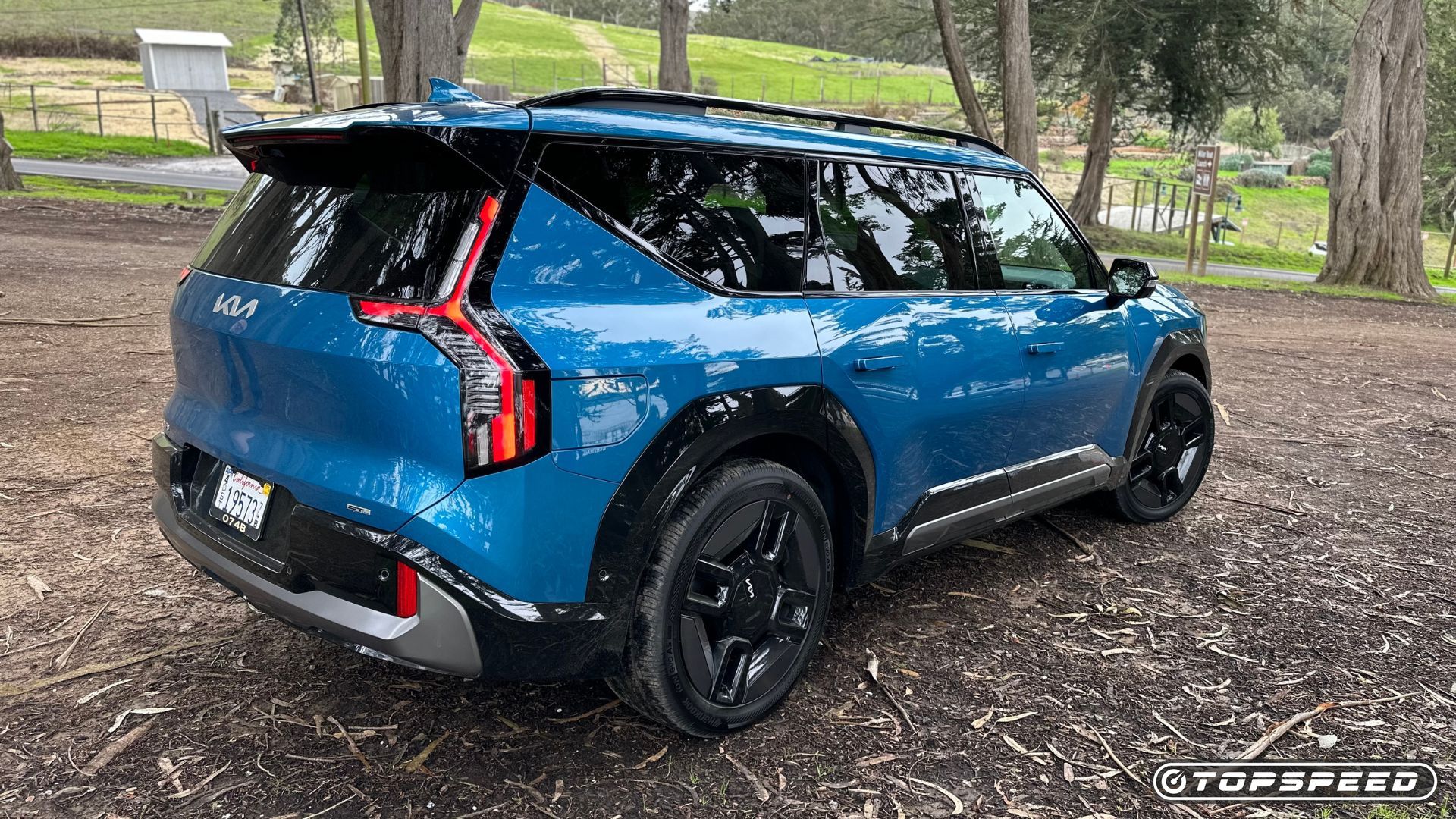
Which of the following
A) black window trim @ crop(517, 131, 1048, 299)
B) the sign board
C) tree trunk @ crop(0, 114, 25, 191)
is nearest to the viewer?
black window trim @ crop(517, 131, 1048, 299)

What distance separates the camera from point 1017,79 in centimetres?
1533

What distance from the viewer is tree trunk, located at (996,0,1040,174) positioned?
1506 centimetres

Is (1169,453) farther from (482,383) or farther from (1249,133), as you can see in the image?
(1249,133)

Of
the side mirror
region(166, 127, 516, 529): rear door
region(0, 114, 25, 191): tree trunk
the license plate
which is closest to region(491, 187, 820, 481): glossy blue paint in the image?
region(166, 127, 516, 529): rear door

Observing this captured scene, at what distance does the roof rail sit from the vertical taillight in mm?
568

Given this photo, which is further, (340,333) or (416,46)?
(416,46)

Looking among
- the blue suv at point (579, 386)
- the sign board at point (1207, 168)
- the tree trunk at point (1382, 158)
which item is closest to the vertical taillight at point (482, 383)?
the blue suv at point (579, 386)

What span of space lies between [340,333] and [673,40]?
16093mm

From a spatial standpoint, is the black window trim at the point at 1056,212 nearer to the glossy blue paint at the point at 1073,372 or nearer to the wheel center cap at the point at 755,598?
the glossy blue paint at the point at 1073,372

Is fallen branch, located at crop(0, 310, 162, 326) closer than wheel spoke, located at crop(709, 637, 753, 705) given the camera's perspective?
No

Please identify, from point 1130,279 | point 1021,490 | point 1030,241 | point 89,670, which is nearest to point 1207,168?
point 1130,279

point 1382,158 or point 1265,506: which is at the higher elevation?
point 1382,158

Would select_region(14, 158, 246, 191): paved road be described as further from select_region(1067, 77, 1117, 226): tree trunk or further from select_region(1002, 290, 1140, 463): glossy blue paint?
select_region(1002, 290, 1140, 463): glossy blue paint

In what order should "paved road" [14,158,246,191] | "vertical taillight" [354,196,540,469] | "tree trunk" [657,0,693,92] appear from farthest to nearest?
"paved road" [14,158,246,191], "tree trunk" [657,0,693,92], "vertical taillight" [354,196,540,469]
